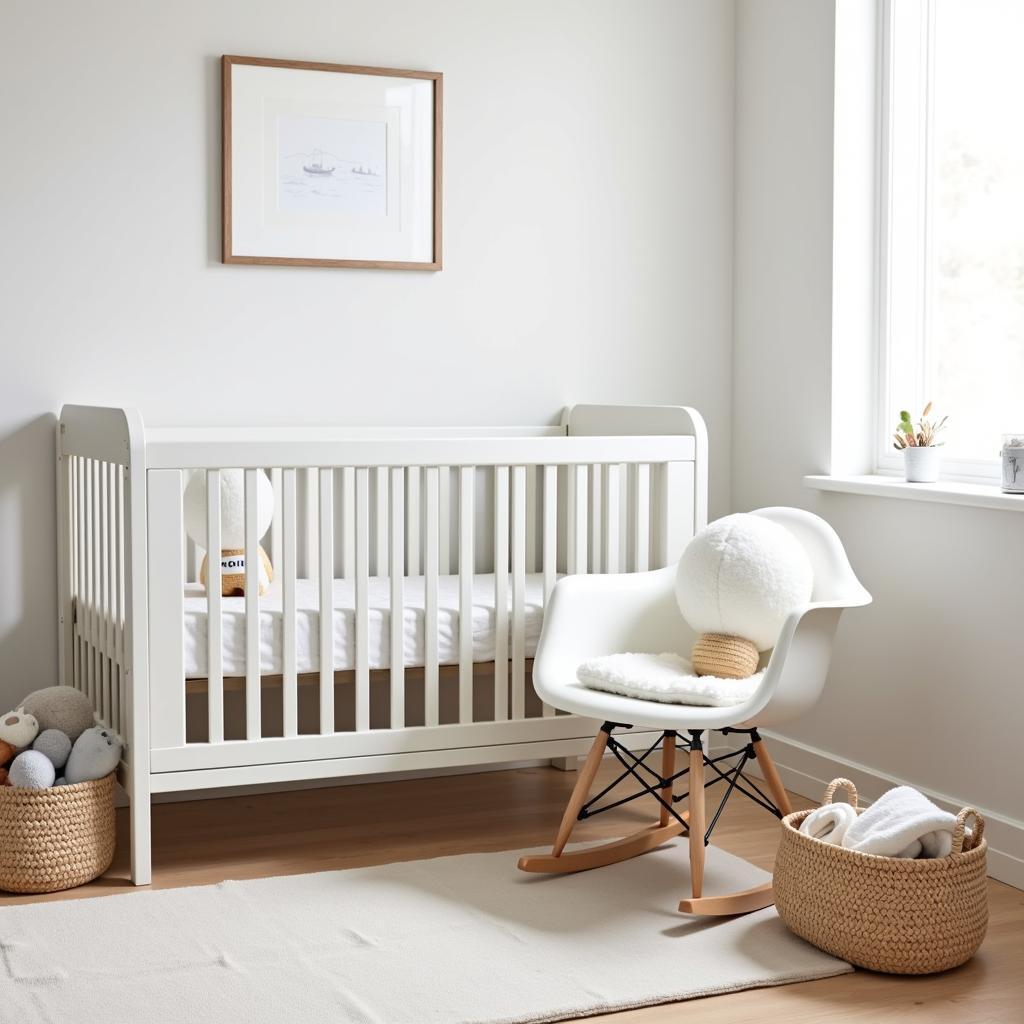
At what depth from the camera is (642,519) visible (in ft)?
9.25

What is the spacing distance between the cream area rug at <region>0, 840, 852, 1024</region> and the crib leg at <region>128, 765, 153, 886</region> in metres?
0.08

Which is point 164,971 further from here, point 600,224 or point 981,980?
point 600,224

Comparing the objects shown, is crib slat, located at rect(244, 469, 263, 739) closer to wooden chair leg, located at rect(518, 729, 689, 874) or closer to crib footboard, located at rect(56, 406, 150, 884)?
crib footboard, located at rect(56, 406, 150, 884)

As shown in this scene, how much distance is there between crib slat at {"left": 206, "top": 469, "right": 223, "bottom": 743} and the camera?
8.03 ft

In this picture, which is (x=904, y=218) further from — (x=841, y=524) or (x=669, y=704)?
(x=669, y=704)

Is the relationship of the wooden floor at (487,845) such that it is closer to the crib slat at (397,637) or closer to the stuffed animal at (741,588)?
the crib slat at (397,637)

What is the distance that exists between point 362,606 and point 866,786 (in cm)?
120

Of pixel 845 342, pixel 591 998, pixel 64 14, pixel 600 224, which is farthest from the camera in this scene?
pixel 600 224

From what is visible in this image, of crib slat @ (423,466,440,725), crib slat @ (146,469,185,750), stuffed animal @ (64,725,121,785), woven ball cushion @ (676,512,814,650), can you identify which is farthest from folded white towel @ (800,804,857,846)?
stuffed animal @ (64,725,121,785)

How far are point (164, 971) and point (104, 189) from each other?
170 cm

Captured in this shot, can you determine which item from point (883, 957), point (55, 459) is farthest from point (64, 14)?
point (883, 957)

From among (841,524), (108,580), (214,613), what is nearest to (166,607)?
(214,613)

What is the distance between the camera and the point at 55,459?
114 inches

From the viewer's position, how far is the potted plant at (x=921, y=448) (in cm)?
283
